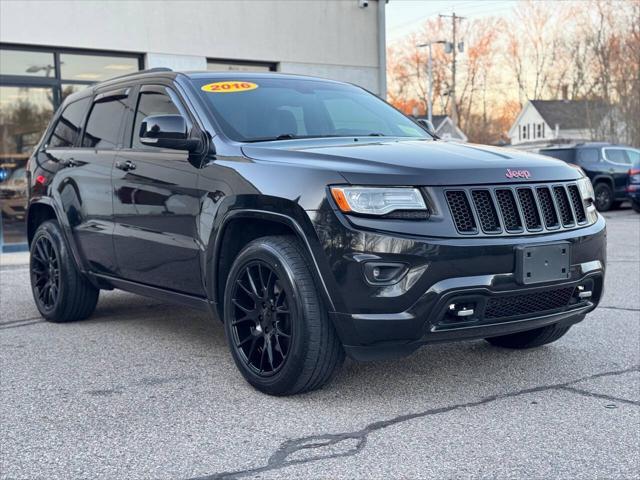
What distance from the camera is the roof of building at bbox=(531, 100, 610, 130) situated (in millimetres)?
43312

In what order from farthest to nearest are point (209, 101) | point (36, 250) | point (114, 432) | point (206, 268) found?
point (36, 250) → point (209, 101) → point (206, 268) → point (114, 432)

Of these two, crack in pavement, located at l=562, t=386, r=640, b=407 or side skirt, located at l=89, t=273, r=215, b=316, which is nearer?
crack in pavement, located at l=562, t=386, r=640, b=407

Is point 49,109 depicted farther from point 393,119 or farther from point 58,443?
point 58,443

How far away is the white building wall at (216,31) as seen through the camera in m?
12.8

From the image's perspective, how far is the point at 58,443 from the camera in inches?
144

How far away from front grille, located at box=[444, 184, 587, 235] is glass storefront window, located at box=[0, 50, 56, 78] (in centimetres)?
1030

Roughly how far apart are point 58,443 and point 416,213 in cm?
187

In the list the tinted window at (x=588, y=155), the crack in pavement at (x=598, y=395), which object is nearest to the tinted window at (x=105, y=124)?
the crack in pavement at (x=598, y=395)

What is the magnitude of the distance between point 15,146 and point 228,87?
28.1 feet

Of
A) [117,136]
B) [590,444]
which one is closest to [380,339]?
[590,444]

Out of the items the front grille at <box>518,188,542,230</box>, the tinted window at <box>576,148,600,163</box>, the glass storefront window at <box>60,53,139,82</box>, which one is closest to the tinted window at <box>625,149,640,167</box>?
the tinted window at <box>576,148,600,163</box>

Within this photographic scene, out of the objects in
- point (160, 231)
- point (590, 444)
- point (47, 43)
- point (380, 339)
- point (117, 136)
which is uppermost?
point (47, 43)

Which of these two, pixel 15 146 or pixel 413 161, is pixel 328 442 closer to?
pixel 413 161

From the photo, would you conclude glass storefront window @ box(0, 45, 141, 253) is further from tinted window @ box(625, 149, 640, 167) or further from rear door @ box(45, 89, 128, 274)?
tinted window @ box(625, 149, 640, 167)
